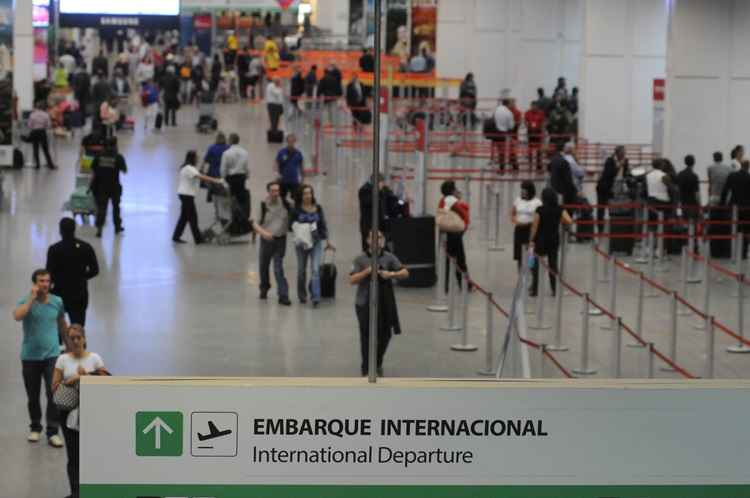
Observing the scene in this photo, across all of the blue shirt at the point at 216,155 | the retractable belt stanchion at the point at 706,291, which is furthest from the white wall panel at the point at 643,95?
the retractable belt stanchion at the point at 706,291

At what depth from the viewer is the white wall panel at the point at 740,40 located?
88.2 feet

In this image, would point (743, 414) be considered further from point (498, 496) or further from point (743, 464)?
point (498, 496)

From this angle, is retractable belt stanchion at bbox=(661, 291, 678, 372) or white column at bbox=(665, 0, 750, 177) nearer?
retractable belt stanchion at bbox=(661, 291, 678, 372)

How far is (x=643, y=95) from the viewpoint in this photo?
34750 mm

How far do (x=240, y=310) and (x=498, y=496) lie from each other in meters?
11.8

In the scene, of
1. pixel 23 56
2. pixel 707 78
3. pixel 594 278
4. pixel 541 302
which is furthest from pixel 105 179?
pixel 23 56

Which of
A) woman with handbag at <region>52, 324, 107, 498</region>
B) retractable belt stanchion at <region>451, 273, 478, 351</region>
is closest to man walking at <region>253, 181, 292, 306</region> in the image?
retractable belt stanchion at <region>451, 273, 478, 351</region>

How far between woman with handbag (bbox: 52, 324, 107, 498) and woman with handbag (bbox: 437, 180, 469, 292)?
7.99 meters

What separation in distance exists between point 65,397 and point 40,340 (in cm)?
176

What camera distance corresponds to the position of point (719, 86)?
27.4m

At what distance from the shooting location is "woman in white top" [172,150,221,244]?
22.2 m

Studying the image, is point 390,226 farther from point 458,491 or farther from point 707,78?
point 458,491

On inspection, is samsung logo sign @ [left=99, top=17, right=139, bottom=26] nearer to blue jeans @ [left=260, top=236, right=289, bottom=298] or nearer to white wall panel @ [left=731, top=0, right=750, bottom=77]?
white wall panel @ [left=731, top=0, right=750, bottom=77]

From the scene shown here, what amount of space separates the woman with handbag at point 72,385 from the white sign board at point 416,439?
Answer: 4097 millimetres
